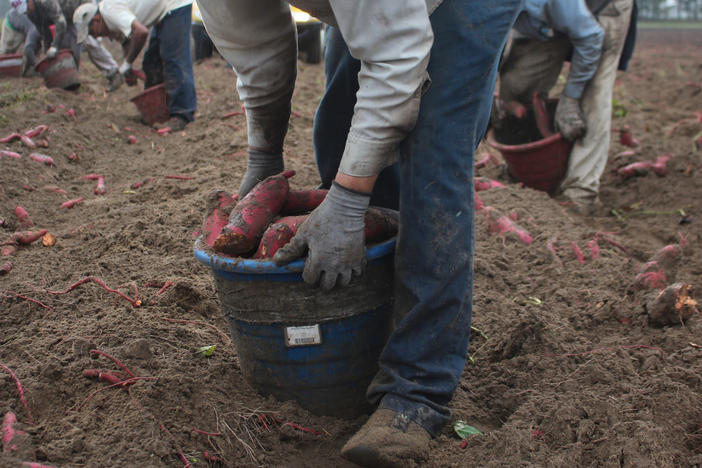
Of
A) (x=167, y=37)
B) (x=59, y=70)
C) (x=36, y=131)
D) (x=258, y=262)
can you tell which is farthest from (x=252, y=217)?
(x=59, y=70)

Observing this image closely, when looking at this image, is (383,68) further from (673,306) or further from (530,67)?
A: (530,67)

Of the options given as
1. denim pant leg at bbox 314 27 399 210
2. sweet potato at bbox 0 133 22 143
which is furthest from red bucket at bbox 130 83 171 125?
denim pant leg at bbox 314 27 399 210

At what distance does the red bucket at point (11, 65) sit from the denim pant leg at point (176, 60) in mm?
3719

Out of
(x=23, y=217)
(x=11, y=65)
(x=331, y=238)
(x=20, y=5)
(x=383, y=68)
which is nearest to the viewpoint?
(x=383, y=68)

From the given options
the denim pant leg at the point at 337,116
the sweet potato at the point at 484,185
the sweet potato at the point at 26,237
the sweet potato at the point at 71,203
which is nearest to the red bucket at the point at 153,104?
the sweet potato at the point at 71,203

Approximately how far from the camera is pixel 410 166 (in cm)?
188

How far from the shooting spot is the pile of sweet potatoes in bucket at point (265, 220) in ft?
6.35

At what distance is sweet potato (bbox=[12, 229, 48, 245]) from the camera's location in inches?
141

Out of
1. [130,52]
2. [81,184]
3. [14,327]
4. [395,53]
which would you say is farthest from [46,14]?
[395,53]

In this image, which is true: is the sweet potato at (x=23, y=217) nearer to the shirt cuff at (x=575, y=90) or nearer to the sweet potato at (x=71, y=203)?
the sweet potato at (x=71, y=203)

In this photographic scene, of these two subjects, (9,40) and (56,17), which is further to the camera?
(9,40)

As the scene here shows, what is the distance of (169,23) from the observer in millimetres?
6680

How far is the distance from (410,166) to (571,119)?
136 inches

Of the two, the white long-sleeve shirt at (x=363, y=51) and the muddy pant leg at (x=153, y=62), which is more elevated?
the white long-sleeve shirt at (x=363, y=51)
